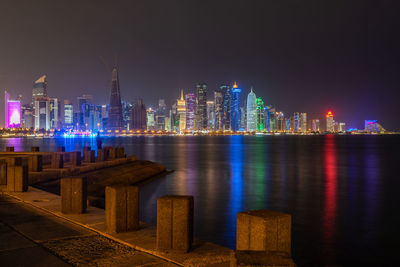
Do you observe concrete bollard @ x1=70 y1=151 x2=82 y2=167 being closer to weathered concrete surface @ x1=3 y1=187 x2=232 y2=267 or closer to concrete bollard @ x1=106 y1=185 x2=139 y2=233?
weathered concrete surface @ x1=3 y1=187 x2=232 y2=267

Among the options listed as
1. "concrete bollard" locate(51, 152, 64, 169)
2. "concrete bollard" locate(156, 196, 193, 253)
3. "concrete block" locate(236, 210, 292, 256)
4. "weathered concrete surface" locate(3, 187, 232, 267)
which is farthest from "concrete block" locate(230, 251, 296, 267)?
"concrete bollard" locate(51, 152, 64, 169)

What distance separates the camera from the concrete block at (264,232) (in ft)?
18.1

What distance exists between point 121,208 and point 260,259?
14.3ft

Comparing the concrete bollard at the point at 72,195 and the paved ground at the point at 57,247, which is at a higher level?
the concrete bollard at the point at 72,195

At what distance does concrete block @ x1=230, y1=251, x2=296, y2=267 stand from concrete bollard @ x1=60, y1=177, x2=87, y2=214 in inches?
252

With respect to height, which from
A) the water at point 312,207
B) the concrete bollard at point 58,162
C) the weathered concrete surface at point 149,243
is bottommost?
the water at point 312,207

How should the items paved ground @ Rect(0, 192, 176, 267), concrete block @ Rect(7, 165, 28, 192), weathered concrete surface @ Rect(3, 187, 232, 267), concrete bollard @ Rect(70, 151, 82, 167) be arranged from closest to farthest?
paved ground @ Rect(0, 192, 176, 267)
weathered concrete surface @ Rect(3, 187, 232, 267)
concrete block @ Rect(7, 165, 28, 192)
concrete bollard @ Rect(70, 151, 82, 167)

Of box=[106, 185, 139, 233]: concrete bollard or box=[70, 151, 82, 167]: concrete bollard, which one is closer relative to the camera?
box=[106, 185, 139, 233]: concrete bollard

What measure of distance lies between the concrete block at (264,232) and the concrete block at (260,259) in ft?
3.81

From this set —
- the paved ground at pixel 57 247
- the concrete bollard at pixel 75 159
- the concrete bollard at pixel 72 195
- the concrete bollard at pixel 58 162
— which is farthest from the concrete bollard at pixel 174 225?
the concrete bollard at pixel 75 159

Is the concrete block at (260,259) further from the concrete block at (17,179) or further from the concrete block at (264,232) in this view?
the concrete block at (17,179)

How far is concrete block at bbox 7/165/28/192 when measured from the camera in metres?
13.4

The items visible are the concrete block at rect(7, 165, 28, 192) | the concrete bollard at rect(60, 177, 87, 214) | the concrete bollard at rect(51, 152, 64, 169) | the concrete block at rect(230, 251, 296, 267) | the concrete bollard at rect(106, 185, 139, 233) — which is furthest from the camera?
the concrete bollard at rect(51, 152, 64, 169)

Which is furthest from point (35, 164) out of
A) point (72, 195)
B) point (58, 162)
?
point (72, 195)
